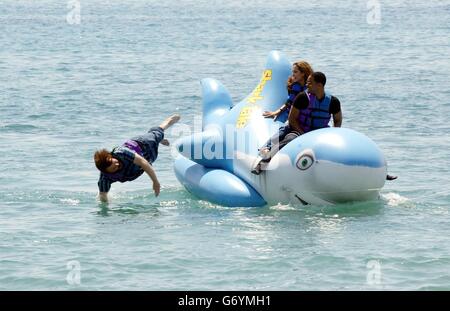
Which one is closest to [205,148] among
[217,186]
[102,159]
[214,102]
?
[217,186]

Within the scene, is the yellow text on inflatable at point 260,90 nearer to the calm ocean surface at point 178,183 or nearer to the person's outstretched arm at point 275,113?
the person's outstretched arm at point 275,113

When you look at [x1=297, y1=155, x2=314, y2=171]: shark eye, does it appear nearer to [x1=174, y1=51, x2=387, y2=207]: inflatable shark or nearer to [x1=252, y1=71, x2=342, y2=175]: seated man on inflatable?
[x1=174, y1=51, x2=387, y2=207]: inflatable shark

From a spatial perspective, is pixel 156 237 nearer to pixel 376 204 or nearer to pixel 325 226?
pixel 325 226

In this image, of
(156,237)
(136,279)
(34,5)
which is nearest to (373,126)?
(156,237)

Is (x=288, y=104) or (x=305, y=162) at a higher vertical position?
(x=288, y=104)

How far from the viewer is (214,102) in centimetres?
1160

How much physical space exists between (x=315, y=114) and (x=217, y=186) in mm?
1204

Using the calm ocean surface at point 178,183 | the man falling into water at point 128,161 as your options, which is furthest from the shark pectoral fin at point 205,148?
the calm ocean surface at point 178,183

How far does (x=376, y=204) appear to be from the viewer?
9.82 metres

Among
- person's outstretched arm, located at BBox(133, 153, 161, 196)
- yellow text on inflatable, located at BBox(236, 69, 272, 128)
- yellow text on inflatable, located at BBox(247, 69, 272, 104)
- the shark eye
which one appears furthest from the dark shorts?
the shark eye

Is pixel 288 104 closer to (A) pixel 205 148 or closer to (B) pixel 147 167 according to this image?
(A) pixel 205 148

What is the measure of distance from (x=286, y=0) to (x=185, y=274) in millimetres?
36654

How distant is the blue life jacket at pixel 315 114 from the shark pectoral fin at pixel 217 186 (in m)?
0.80

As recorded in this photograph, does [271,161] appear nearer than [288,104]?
Yes
